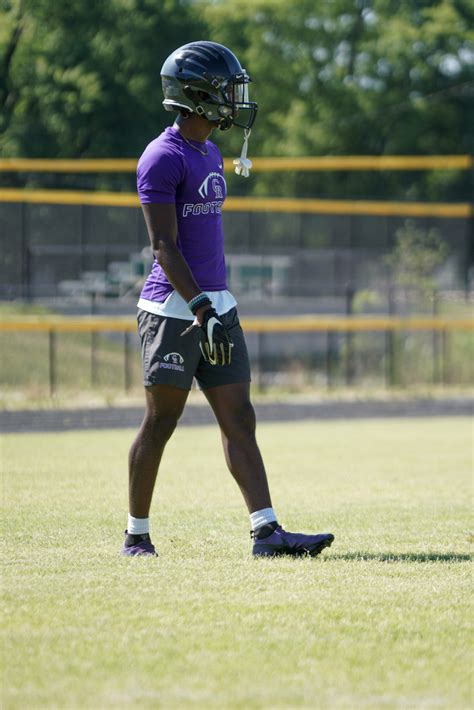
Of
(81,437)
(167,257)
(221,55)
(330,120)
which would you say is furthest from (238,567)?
(330,120)

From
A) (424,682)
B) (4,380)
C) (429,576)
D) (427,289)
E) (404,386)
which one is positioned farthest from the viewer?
(427,289)

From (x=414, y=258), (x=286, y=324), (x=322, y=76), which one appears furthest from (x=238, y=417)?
(x=322, y=76)

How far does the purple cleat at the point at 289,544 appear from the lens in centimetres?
639

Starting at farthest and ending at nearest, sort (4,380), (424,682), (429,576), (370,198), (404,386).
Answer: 1. (370,198)
2. (404,386)
3. (4,380)
4. (429,576)
5. (424,682)

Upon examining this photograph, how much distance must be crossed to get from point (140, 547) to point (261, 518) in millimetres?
612

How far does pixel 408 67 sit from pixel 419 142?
10.4 feet

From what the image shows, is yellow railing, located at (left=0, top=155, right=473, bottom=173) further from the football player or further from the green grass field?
the football player

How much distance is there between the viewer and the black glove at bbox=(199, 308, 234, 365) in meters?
6.25

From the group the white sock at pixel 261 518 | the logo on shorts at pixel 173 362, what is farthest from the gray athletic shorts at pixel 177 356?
the white sock at pixel 261 518

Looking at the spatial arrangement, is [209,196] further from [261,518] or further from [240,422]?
[261,518]

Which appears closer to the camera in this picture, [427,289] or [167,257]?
[167,257]

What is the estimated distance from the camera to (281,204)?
34719mm

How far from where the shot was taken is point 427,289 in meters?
32.8

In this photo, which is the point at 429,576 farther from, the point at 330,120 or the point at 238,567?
the point at 330,120
